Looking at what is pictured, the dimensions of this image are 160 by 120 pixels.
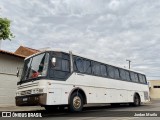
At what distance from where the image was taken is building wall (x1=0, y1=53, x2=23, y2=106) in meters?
19.8

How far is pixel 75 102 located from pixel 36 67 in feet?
8.56

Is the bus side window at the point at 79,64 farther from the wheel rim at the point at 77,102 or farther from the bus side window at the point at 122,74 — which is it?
the bus side window at the point at 122,74

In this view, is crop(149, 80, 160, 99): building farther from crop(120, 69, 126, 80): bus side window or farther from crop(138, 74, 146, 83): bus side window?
crop(120, 69, 126, 80): bus side window

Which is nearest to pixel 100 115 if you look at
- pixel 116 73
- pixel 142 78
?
pixel 116 73

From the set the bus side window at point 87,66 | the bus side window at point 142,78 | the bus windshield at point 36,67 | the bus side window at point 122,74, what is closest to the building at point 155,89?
the bus side window at point 142,78

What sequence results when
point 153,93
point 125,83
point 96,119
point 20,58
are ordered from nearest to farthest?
point 96,119
point 125,83
point 20,58
point 153,93

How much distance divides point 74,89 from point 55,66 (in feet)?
5.55

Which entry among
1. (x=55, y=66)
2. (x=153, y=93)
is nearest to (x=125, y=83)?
(x=55, y=66)

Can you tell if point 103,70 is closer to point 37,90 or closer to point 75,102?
point 75,102

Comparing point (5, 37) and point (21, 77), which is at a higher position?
point (5, 37)

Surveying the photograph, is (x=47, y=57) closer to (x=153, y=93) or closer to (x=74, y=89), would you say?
(x=74, y=89)

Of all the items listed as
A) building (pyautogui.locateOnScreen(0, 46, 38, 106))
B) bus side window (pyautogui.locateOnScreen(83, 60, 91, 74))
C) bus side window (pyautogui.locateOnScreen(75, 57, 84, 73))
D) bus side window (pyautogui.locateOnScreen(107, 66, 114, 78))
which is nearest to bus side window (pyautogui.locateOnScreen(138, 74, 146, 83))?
bus side window (pyautogui.locateOnScreen(107, 66, 114, 78))

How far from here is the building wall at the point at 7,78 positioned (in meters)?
19.8

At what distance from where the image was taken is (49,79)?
11.5m
